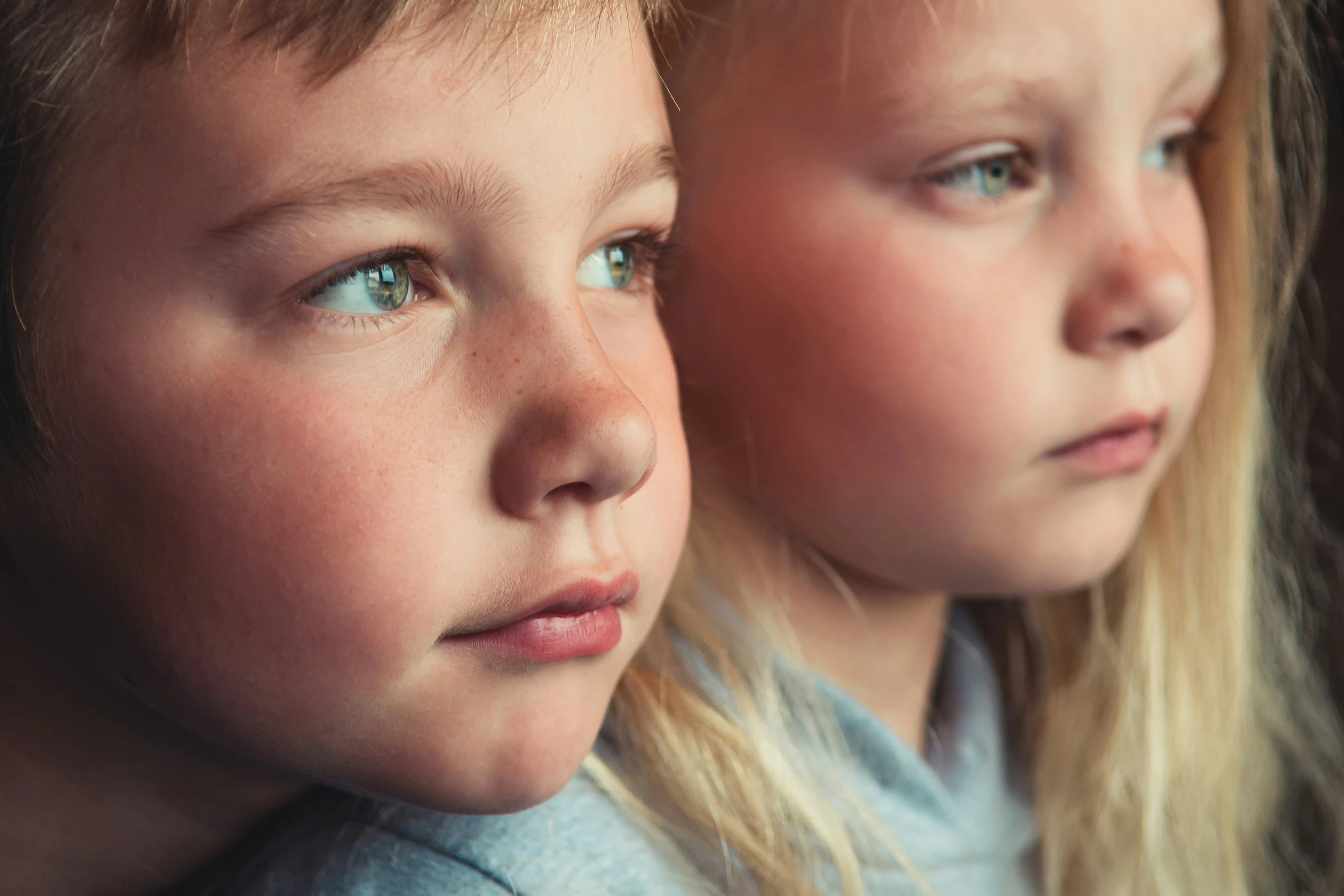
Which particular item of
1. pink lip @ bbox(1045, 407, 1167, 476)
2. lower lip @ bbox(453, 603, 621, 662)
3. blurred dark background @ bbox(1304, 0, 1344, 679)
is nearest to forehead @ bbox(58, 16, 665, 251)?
lower lip @ bbox(453, 603, 621, 662)

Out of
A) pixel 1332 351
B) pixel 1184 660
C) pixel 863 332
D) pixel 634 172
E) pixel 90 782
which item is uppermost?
pixel 634 172

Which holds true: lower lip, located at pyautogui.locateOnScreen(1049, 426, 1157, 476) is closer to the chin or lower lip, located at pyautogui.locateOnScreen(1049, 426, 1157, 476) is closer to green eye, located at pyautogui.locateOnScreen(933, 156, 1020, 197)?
the chin

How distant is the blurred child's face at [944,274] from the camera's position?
767 mm

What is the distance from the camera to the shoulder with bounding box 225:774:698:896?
69cm

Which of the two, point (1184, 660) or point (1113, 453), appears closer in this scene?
point (1113, 453)

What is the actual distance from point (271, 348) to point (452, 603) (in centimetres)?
14

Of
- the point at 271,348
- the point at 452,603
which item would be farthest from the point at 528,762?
the point at 271,348

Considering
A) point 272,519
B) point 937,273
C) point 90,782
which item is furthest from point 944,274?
point 90,782

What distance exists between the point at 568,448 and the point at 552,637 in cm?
10

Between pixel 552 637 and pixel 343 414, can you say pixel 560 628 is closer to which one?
pixel 552 637

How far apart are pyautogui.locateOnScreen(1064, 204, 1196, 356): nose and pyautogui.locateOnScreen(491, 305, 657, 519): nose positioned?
32cm

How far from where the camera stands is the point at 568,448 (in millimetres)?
585

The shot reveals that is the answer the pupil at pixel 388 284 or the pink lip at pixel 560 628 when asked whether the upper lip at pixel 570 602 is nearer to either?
the pink lip at pixel 560 628

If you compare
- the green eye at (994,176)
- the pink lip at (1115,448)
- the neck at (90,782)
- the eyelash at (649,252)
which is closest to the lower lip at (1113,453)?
the pink lip at (1115,448)
